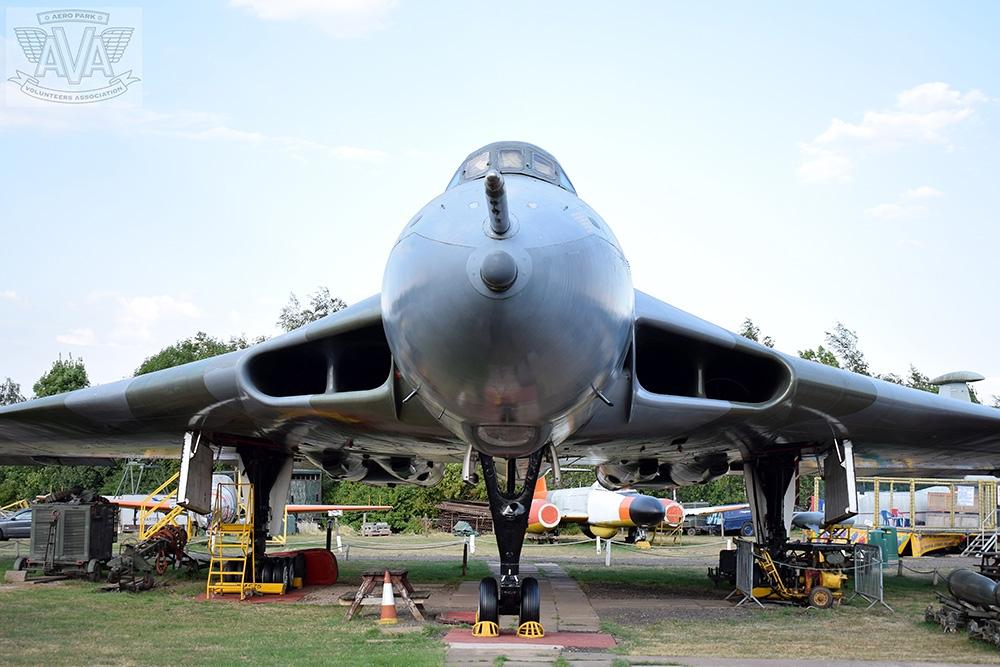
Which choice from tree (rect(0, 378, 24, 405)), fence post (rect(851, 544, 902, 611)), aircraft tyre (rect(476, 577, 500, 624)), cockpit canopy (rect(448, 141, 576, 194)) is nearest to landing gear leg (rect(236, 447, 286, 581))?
aircraft tyre (rect(476, 577, 500, 624))

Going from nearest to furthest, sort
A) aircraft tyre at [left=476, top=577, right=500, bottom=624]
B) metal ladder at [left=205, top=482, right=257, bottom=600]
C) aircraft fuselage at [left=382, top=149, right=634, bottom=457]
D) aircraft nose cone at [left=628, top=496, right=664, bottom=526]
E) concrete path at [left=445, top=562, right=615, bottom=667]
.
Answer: aircraft fuselage at [left=382, top=149, right=634, bottom=457]
concrete path at [left=445, top=562, right=615, bottom=667]
aircraft tyre at [left=476, top=577, right=500, bottom=624]
metal ladder at [left=205, top=482, right=257, bottom=600]
aircraft nose cone at [left=628, top=496, right=664, bottom=526]

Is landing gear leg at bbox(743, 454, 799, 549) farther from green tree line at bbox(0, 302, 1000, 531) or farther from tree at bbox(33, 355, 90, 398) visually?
tree at bbox(33, 355, 90, 398)

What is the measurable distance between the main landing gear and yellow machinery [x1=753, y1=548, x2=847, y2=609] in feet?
14.3

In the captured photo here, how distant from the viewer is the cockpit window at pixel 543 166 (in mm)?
7082

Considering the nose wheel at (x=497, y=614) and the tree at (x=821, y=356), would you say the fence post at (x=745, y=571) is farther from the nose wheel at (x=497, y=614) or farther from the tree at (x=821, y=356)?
the tree at (x=821, y=356)

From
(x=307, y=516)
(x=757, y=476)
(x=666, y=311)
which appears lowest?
(x=307, y=516)

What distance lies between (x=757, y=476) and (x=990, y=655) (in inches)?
202

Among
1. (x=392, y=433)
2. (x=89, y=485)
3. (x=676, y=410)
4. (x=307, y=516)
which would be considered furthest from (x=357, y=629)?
(x=89, y=485)

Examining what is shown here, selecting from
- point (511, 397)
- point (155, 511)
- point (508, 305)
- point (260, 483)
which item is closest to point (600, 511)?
point (155, 511)

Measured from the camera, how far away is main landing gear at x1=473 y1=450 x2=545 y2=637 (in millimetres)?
7266

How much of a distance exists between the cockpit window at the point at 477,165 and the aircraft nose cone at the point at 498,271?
2852mm

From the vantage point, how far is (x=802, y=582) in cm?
1068

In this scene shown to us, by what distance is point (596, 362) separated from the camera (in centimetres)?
505

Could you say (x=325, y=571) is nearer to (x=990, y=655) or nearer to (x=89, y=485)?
(x=990, y=655)
